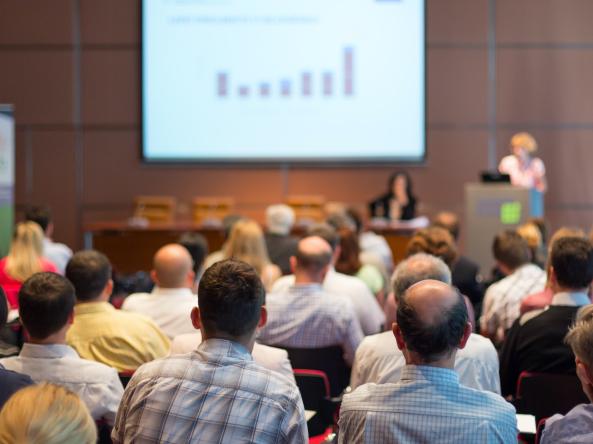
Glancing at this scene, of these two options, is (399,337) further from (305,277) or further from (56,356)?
(305,277)

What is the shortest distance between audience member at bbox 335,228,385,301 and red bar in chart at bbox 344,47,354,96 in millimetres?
5108

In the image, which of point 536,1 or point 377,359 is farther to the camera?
point 536,1

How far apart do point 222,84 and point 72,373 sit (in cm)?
791

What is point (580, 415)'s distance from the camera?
7.09 ft

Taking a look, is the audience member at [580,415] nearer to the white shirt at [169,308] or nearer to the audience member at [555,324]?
the audience member at [555,324]

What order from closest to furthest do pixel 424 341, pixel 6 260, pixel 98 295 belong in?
pixel 424 341 < pixel 98 295 < pixel 6 260

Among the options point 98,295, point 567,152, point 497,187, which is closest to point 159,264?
point 98,295

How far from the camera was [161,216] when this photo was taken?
1021 centimetres

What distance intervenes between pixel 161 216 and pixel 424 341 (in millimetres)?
8279

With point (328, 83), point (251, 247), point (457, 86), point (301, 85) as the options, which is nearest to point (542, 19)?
point (457, 86)

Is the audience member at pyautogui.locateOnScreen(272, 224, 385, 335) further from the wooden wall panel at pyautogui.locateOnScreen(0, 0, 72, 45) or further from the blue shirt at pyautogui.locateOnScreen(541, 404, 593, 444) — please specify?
the wooden wall panel at pyautogui.locateOnScreen(0, 0, 72, 45)

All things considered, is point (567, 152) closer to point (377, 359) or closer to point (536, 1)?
point (536, 1)

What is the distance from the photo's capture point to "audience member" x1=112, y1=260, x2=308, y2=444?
7.07ft

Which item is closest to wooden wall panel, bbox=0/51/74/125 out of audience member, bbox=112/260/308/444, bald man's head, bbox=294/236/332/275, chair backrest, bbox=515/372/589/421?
bald man's head, bbox=294/236/332/275
